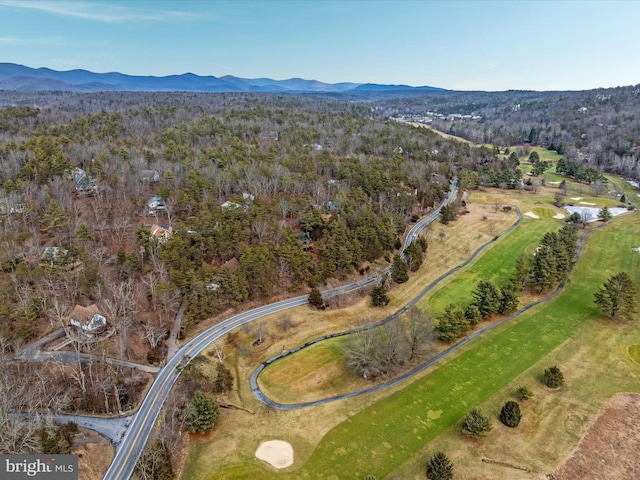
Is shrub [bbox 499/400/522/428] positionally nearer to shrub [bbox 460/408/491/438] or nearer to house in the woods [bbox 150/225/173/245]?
shrub [bbox 460/408/491/438]

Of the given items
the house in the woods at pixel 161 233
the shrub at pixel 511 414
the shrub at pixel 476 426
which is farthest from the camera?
the house in the woods at pixel 161 233

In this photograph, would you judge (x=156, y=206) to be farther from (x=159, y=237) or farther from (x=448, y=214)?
(x=448, y=214)

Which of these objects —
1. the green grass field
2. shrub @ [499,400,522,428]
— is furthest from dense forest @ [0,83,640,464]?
shrub @ [499,400,522,428]

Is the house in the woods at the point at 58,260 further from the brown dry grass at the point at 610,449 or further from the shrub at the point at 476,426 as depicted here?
the brown dry grass at the point at 610,449

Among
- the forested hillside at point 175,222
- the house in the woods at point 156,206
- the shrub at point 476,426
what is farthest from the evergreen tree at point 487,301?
the house in the woods at point 156,206

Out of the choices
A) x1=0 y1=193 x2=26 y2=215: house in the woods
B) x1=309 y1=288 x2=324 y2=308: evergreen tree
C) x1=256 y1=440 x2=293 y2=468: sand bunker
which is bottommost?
x1=256 y1=440 x2=293 y2=468: sand bunker

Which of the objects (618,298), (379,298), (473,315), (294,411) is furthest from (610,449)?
(379,298)
